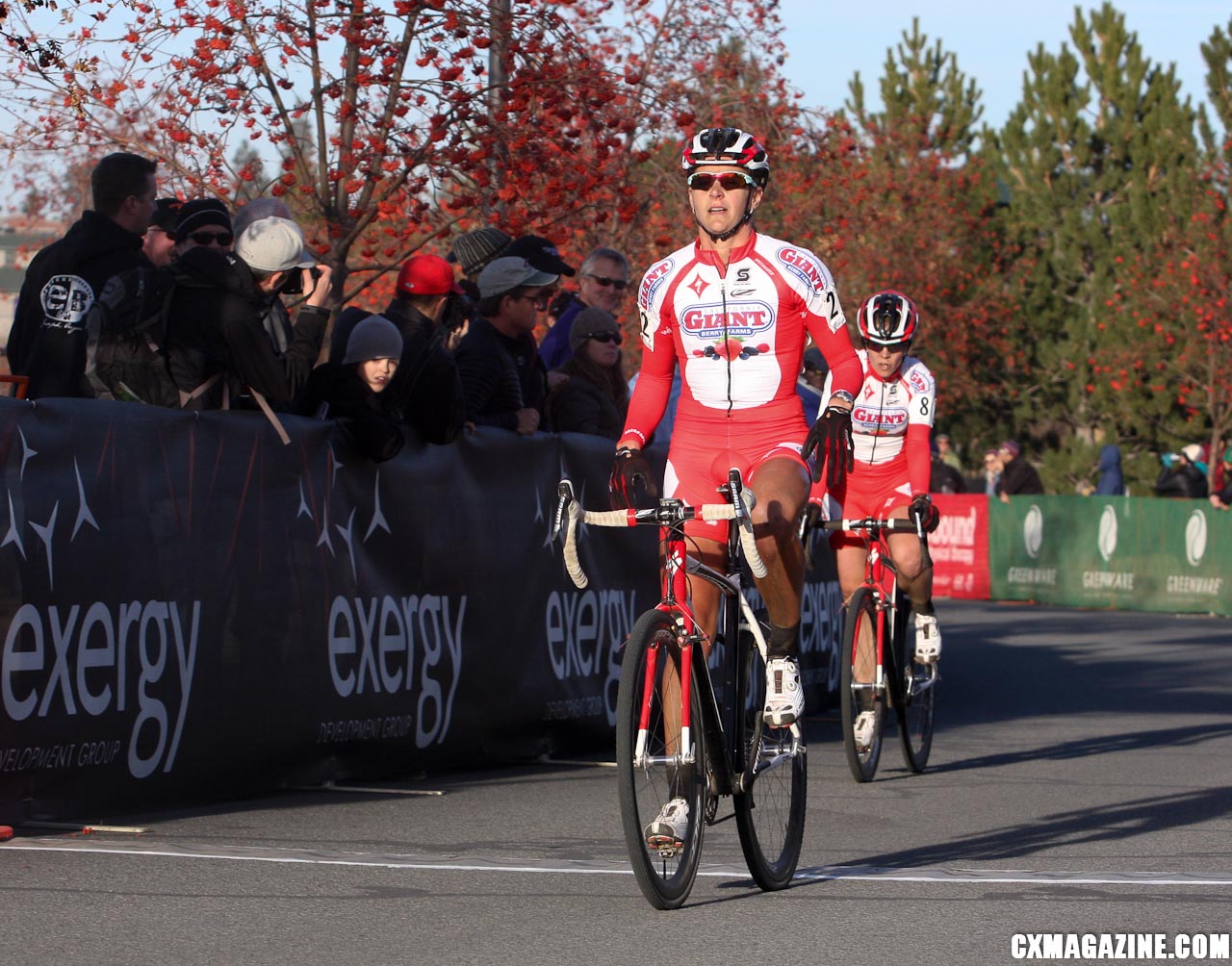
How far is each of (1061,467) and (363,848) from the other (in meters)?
53.9

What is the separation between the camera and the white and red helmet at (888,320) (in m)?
11.4

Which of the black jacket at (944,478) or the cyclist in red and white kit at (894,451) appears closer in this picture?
the cyclist in red and white kit at (894,451)

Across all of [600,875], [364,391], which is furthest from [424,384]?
[600,875]

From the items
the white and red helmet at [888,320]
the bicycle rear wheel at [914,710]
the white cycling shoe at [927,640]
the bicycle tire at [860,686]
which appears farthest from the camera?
the white cycling shoe at [927,640]

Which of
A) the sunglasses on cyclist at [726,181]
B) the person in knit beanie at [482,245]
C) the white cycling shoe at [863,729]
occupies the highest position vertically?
the person in knit beanie at [482,245]

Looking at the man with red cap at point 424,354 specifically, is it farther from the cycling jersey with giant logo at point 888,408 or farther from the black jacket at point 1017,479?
the black jacket at point 1017,479

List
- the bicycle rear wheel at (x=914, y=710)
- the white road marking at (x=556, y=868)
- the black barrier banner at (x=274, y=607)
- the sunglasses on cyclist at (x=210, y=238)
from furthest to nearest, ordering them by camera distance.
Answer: the bicycle rear wheel at (x=914, y=710) → the sunglasses on cyclist at (x=210, y=238) → the black barrier banner at (x=274, y=607) → the white road marking at (x=556, y=868)

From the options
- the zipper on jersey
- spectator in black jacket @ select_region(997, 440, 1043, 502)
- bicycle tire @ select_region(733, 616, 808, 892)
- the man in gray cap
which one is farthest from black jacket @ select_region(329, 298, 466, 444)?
spectator in black jacket @ select_region(997, 440, 1043, 502)

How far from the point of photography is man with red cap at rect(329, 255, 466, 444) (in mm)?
10219

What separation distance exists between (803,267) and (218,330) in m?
2.82

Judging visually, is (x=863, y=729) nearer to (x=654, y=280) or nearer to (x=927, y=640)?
(x=927, y=640)

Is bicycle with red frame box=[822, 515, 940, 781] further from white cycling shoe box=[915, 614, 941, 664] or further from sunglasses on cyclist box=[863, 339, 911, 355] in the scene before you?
sunglasses on cyclist box=[863, 339, 911, 355]

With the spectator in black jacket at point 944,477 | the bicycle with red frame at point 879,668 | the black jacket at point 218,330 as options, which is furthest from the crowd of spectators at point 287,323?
the spectator in black jacket at point 944,477

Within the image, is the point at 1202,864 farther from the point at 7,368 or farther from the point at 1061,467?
the point at 1061,467
